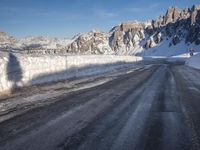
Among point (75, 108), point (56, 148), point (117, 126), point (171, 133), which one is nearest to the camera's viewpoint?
point (56, 148)

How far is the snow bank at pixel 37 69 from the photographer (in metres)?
12.7

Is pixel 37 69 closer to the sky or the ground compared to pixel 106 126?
closer to the sky

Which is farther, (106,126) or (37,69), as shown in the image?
(37,69)

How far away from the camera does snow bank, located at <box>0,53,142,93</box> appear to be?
1266 centimetres

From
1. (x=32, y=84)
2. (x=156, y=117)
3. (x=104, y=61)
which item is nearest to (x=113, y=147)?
(x=156, y=117)

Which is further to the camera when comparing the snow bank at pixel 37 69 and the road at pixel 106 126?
the snow bank at pixel 37 69

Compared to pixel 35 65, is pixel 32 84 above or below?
below

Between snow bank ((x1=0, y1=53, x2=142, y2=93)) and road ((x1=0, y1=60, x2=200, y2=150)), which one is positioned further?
snow bank ((x1=0, y1=53, x2=142, y2=93))

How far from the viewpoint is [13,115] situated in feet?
24.6

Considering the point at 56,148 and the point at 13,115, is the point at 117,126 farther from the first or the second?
the point at 13,115

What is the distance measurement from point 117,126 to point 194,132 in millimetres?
1619

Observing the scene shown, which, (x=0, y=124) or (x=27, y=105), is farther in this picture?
(x=27, y=105)

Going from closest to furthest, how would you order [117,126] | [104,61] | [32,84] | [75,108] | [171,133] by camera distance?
[171,133]
[117,126]
[75,108]
[32,84]
[104,61]

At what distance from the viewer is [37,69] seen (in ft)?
52.1
